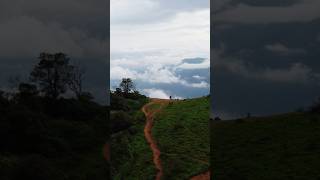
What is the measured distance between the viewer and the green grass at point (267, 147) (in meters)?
26.9

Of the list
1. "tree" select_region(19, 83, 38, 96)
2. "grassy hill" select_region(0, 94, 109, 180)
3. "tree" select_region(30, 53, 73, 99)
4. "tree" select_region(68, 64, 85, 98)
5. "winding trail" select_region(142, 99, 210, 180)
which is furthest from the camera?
"winding trail" select_region(142, 99, 210, 180)

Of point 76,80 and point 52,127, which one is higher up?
point 76,80

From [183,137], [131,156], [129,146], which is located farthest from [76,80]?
[183,137]

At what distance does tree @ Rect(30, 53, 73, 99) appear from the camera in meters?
26.4

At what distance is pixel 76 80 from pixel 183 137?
343 inches

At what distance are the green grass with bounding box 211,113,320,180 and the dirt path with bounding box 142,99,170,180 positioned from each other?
3.55 metres

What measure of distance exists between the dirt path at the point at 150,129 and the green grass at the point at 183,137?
22cm

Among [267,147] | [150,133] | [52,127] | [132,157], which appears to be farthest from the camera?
[150,133]

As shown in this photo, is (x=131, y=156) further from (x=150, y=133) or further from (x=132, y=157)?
(x=150, y=133)

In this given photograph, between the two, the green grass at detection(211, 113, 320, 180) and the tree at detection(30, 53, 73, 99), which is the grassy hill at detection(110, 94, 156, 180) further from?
the tree at detection(30, 53, 73, 99)

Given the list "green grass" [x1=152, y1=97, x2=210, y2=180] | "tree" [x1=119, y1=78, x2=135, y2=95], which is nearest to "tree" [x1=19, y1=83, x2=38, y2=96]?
"green grass" [x1=152, y1=97, x2=210, y2=180]

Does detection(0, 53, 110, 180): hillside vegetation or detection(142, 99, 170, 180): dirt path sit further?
detection(142, 99, 170, 180): dirt path

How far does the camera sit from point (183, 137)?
34.0m

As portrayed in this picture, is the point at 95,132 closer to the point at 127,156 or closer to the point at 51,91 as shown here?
the point at 51,91
